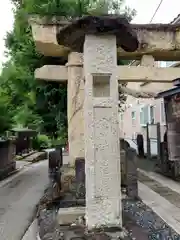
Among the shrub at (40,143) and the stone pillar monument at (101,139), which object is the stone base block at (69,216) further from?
the shrub at (40,143)

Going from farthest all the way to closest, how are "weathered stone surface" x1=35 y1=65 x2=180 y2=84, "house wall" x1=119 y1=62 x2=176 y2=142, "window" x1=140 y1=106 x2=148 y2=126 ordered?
"window" x1=140 y1=106 x2=148 y2=126
"house wall" x1=119 y1=62 x2=176 y2=142
"weathered stone surface" x1=35 y1=65 x2=180 y2=84

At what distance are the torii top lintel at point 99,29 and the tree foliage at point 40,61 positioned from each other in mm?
5554

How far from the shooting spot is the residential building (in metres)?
18.4

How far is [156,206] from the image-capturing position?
23.1 ft

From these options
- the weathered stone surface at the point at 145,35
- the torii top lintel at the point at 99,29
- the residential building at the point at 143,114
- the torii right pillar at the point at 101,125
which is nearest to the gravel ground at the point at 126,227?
the torii right pillar at the point at 101,125

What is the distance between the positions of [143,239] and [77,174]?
2687 mm

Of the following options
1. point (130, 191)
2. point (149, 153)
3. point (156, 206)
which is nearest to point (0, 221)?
point (130, 191)

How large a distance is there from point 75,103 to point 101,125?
12.2 feet

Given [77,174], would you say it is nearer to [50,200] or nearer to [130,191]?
[50,200]

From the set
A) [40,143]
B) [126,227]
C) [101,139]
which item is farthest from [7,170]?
[40,143]

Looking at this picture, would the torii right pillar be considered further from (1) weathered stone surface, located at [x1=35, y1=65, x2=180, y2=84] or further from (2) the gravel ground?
(1) weathered stone surface, located at [x1=35, y1=65, x2=180, y2=84]

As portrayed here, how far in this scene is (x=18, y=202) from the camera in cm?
959

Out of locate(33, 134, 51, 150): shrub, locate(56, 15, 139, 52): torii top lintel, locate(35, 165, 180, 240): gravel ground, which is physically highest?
locate(56, 15, 139, 52): torii top lintel

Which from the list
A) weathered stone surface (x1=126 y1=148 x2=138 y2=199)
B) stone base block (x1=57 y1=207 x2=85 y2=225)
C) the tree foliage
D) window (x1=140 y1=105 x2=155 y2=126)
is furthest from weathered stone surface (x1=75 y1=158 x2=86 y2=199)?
window (x1=140 y1=105 x2=155 y2=126)
